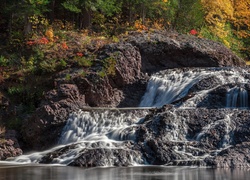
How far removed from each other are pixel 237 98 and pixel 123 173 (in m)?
6.65

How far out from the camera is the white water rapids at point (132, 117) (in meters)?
15.4

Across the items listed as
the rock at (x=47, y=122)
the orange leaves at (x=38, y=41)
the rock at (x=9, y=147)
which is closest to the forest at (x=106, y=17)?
the orange leaves at (x=38, y=41)

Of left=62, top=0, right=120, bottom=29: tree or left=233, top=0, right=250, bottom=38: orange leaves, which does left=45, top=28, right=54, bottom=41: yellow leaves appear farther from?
left=233, top=0, right=250, bottom=38: orange leaves

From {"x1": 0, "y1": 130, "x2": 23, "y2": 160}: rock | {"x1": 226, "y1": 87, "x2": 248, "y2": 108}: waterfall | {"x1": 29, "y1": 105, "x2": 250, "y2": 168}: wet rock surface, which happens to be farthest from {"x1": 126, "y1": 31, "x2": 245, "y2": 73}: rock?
{"x1": 0, "y1": 130, "x2": 23, "y2": 160}: rock

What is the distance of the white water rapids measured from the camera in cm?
1540

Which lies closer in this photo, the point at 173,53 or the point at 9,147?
the point at 9,147

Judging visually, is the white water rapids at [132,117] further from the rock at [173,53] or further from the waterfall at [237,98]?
the rock at [173,53]

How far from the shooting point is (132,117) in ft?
56.4

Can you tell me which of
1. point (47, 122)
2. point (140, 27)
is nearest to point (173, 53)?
point (140, 27)

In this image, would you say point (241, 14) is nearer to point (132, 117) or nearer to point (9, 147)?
point (132, 117)

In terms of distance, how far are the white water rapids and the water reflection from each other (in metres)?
1.18

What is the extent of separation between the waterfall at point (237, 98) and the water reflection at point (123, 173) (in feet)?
16.4

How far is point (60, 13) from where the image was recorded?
2830 cm

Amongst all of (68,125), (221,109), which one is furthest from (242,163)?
(68,125)
